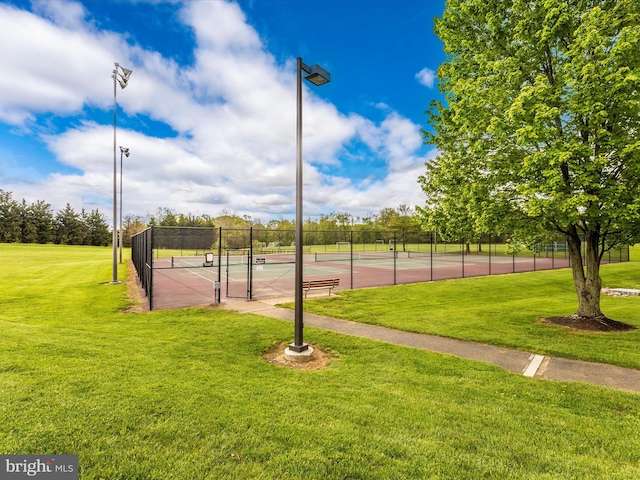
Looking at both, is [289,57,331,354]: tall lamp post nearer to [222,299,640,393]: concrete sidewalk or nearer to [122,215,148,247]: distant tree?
[222,299,640,393]: concrete sidewalk

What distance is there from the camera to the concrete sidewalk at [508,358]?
5449 millimetres

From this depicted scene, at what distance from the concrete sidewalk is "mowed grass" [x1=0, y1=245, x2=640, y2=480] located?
56 cm

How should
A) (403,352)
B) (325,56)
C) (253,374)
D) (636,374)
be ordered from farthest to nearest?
(325,56) < (403,352) < (636,374) < (253,374)

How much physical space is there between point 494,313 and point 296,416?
28.9 ft

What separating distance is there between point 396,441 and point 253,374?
2622 mm

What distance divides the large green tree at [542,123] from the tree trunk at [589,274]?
3cm

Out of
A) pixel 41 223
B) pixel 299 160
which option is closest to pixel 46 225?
pixel 41 223

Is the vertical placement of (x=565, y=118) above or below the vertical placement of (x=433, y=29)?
below

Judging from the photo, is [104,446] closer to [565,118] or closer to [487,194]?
[487,194]

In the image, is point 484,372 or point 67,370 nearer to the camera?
point 67,370

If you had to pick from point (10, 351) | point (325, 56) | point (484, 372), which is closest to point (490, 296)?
point (484, 372)

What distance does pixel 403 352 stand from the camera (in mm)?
6570

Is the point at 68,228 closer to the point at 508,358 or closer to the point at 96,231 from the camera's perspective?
the point at 96,231

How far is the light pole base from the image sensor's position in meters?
6.08
